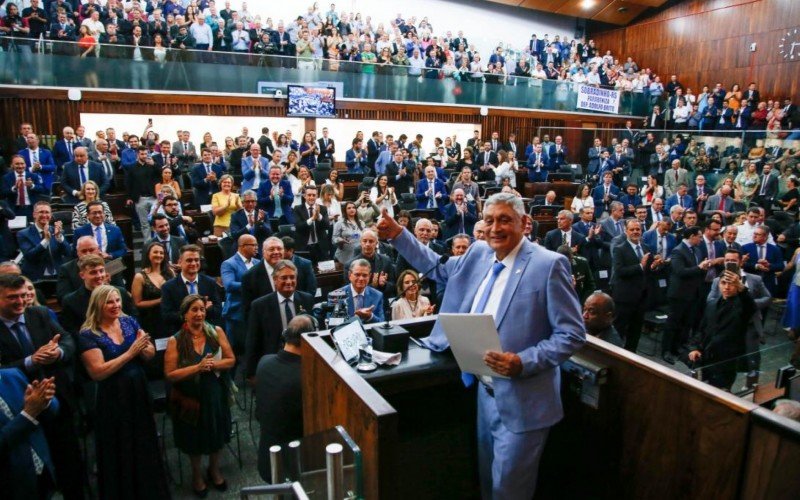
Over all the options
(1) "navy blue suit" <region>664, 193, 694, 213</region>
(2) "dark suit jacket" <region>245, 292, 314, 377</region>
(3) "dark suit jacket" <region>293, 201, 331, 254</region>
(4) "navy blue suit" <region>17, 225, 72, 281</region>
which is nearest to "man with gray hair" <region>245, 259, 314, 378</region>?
(2) "dark suit jacket" <region>245, 292, 314, 377</region>

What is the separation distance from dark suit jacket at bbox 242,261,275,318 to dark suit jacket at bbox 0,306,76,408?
4.38ft

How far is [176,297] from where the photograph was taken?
152 inches

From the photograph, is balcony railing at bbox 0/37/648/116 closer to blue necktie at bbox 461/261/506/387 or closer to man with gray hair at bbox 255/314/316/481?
man with gray hair at bbox 255/314/316/481

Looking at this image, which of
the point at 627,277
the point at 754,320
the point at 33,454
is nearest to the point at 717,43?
the point at 627,277

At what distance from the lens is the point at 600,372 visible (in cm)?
201

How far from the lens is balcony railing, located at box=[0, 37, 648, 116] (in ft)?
31.0

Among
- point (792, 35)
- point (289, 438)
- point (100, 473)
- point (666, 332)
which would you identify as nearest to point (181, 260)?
point (100, 473)

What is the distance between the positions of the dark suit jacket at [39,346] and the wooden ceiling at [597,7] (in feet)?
57.4

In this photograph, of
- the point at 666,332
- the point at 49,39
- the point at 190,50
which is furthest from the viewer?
the point at 190,50

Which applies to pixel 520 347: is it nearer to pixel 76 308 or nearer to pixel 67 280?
pixel 76 308

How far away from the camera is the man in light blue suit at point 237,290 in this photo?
4.35 metres

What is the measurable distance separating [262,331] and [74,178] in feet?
15.5

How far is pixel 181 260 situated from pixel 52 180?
4.85 m

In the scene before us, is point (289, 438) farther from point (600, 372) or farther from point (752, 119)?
point (752, 119)
